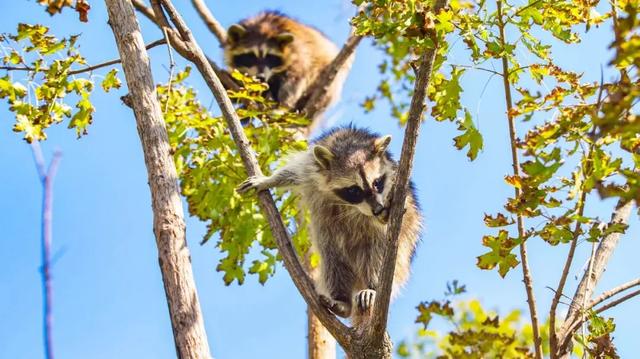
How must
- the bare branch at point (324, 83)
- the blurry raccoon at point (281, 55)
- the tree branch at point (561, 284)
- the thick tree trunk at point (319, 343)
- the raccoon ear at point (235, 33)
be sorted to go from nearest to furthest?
the tree branch at point (561, 284) < the thick tree trunk at point (319, 343) < the bare branch at point (324, 83) < the blurry raccoon at point (281, 55) < the raccoon ear at point (235, 33)

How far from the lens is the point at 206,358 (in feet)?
13.3

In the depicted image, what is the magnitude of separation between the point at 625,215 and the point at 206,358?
2758 mm

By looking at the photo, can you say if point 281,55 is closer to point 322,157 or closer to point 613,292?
point 322,157

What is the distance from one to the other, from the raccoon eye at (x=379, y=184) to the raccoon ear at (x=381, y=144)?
297mm

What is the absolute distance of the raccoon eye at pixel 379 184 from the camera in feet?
18.7

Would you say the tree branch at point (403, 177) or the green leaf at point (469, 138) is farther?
the green leaf at point (469, 138)

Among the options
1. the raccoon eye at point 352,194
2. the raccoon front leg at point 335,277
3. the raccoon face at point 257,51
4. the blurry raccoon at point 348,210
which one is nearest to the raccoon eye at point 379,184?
the blurry raccoon at point 348,210

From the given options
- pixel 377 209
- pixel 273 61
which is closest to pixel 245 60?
pixel 273 61

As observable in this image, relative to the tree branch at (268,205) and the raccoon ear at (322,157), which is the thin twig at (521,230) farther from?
the raccoon ear at (322,157)

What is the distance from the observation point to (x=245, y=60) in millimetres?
10750

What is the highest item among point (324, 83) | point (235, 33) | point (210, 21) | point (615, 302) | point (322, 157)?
point (235, 33)

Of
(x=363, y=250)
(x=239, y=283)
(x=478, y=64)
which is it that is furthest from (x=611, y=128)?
(x=239, y=283)

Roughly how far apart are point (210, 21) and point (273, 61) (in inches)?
63.7

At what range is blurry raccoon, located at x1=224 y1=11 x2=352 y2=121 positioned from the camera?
10.3m
